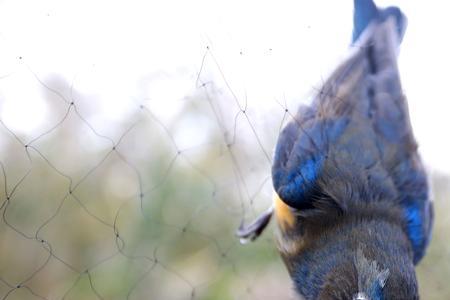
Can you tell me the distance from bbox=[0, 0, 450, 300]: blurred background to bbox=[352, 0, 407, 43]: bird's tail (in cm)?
8

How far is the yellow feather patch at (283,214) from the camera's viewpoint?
190 cm

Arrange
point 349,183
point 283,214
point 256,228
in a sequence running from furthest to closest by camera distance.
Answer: point 256,228 → point 283,214 → point 349,183

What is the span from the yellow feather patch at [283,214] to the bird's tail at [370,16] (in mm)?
621

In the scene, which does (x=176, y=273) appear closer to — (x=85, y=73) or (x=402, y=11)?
(x=85, y=73)

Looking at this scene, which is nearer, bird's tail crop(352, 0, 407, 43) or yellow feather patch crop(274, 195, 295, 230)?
yellow feather patch crop(274, 195, 295, 230)

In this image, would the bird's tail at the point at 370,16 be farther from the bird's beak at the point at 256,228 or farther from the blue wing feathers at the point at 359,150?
the bird's beak at the point at 256,228

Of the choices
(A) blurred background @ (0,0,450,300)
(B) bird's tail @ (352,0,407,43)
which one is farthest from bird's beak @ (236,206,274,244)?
(B) bird's tail @ (352,0,407,43)

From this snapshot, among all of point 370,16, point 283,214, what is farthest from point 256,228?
point 370,16

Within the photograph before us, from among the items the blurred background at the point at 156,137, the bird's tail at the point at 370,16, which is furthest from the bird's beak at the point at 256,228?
the bird's tail at the point at 370,16

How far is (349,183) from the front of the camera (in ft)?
5.91

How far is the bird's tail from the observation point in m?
2.19

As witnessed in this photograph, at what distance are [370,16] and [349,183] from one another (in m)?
0.70

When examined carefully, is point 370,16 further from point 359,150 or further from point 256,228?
point 256,228

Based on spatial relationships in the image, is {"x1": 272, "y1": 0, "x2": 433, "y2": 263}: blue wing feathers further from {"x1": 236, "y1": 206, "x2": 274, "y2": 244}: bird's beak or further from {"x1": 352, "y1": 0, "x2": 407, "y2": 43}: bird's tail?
{"x1": 236, "y1": 206, "x2": 274, "y2": 244}: bird's beak
